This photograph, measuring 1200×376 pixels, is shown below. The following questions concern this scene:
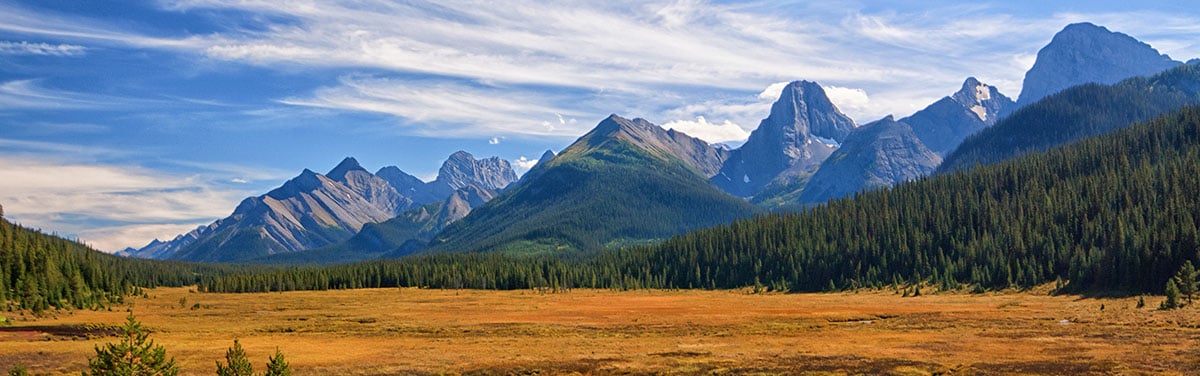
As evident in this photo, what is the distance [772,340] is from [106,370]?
52735 millimetres

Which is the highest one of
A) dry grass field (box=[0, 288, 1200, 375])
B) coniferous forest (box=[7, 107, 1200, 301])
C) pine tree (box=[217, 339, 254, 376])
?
coniferous forest (box=[7, 107, 1200, 301])

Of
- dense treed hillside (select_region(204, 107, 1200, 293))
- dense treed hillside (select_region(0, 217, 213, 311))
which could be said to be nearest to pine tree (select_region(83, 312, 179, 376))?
dense treed hillside (select_region(0, 217, 213, 311))

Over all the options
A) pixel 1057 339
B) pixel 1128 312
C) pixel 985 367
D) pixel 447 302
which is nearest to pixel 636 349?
pixel 985 367

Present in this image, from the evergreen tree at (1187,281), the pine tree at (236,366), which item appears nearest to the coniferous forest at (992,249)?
the evergreen tree at (1187,281)

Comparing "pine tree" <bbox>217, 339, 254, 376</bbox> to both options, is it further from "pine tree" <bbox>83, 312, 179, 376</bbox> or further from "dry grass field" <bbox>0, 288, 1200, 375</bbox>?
"dry grass field" <bbox>0, 288, 1200, 375</bbox>

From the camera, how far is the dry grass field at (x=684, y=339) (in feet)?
180

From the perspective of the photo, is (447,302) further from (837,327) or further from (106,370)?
(106,370)

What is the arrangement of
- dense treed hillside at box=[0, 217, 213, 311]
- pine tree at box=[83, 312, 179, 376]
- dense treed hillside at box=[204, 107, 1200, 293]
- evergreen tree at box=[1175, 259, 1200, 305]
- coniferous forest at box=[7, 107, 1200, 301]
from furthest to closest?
dense treed hillside at box=[204, 107, 1200, 293], coniferous forest at box=[7, 107, 1200, 301], dense treed hillside at box=[0, 217, 213, 311], evergreen tree at box=[1175, 259, 1200, 305], pine tree at box=[83, 312, 179, 376]

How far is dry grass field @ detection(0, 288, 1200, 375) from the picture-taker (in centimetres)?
5484

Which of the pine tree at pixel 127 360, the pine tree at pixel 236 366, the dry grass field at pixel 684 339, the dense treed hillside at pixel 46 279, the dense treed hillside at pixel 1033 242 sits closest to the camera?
the pine tree at pixel 127 360

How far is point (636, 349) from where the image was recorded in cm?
6650

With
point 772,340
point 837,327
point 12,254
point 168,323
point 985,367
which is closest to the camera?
point 985,367

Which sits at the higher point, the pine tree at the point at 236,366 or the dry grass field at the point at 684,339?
the pine tree at the point at 236,366

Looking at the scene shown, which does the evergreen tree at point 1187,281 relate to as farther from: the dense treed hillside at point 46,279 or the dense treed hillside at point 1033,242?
the dense treed hillside at point 46,279
